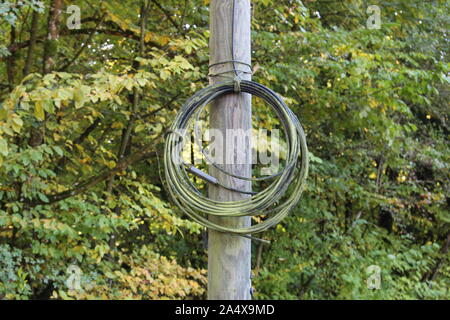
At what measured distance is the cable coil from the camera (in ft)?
6.51

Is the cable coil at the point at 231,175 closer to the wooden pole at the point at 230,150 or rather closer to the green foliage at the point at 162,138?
the wooden pole at the point at 230,150

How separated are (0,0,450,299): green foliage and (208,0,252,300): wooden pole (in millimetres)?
1323

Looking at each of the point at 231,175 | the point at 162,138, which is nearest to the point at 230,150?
the point at 231,175

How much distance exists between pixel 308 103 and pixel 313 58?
0.96 metres

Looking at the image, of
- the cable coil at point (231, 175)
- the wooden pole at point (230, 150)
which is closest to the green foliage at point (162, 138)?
the cable coil at point (231, 175)

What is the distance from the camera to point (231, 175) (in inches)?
77.8

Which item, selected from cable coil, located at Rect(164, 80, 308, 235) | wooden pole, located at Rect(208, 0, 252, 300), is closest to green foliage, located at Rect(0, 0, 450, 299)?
cable coil, located at Rect(164, 80, 308, 235)

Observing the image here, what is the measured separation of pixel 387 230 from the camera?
27.0 ft

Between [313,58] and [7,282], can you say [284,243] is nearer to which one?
[313,58]

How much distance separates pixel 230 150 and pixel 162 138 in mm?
2510

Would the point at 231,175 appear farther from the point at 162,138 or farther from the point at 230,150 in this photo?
the point at 162,138

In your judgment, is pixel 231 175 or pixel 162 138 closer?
pixel 231 175

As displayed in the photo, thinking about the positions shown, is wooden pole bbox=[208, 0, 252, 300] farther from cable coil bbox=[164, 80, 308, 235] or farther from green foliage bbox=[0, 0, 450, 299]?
green foliage bbox=[0, 0, 450, 299]
